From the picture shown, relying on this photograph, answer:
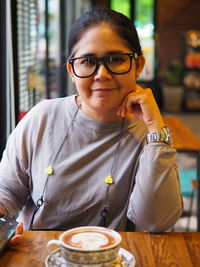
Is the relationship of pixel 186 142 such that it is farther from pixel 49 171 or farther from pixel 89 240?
pixel 89 240

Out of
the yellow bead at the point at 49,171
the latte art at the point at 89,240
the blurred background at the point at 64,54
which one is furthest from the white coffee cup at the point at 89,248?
the blurred background at the point at 64,54

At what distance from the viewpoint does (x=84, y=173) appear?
1620 mm

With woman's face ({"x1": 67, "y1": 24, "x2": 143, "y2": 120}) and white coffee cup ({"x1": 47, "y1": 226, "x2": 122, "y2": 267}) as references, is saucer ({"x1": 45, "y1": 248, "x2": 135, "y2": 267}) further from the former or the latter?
woman's face ({"x1": 67, "y1": 24, "x2": 143, "y2": 120})

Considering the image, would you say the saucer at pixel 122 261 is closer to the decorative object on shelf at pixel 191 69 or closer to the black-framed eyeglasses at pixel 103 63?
the black-framed eyeglasses at pixel 103 63

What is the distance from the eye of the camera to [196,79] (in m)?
10.3

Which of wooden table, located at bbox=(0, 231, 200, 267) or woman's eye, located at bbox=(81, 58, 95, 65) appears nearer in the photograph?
wooden table, located at bbox=(0, 231, 200, 267)

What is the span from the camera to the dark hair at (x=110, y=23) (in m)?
1.60

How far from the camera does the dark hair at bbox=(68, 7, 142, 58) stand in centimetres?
160

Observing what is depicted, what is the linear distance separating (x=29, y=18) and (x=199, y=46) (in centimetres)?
732

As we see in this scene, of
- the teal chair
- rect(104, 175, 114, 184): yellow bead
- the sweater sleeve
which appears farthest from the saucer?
the teal chair

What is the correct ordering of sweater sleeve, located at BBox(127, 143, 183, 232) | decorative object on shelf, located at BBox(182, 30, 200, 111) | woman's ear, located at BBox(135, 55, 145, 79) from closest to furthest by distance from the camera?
sweater sleeve, located at BBox(127, 143, 183, 232) → woman's ear, located at BBox(135, 55, 145, 79) → decorative object on shelf, located at BBox(182, 30, 200, 111)

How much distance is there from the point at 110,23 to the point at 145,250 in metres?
0.75

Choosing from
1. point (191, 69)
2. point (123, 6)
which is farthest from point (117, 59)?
point (191, 69)

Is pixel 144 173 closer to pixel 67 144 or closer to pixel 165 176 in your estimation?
pixel 165 176
